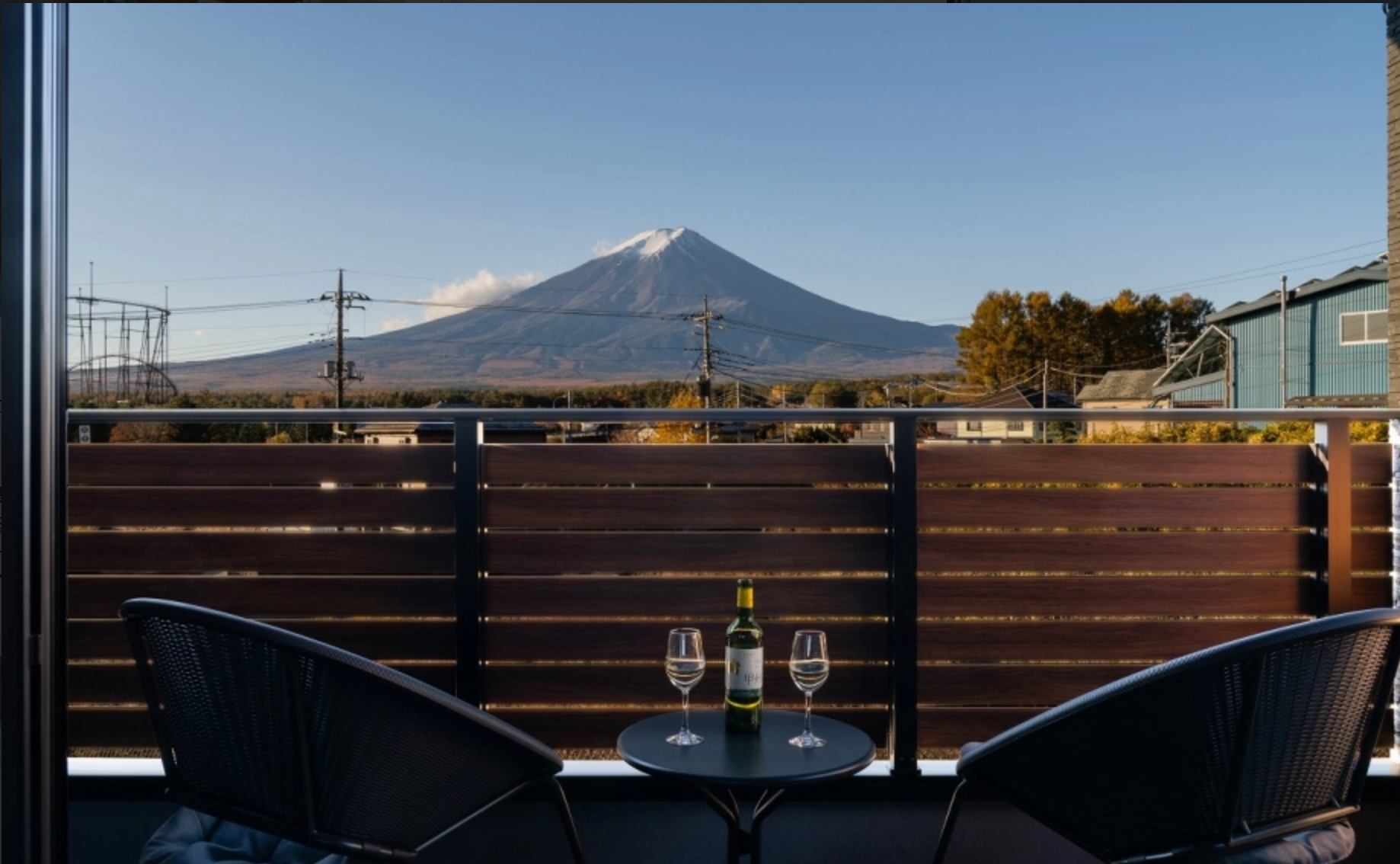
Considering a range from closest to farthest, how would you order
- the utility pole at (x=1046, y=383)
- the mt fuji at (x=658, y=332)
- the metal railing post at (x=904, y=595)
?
the metal railing post at (x=904, y=595) → the utility pole at (x=1046, y=383) → the mt fuji at (x=658, y=332)

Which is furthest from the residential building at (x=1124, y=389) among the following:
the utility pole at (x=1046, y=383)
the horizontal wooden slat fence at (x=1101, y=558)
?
the horizontal wooden slat fence at (x=1101, y=558)

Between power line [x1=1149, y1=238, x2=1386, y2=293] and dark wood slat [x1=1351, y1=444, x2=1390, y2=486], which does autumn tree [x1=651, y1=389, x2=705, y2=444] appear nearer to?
dark wood slat [x1=1351, y1=444, x2=1390, y2=486]

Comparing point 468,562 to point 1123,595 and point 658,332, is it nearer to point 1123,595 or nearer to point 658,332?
point 1123,595

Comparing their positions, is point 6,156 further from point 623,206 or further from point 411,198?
point 623,206

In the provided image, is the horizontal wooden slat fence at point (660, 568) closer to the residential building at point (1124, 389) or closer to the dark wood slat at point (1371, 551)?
the dark wood slat at point (1371, 551)

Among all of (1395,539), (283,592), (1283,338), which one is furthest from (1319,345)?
(283,592)

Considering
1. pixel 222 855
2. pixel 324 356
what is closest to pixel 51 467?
pixel 222 855

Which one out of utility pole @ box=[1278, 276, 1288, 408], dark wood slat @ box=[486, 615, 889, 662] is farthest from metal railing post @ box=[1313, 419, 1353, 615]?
utility pole @ box=[1278, 276, 1288, 408]
